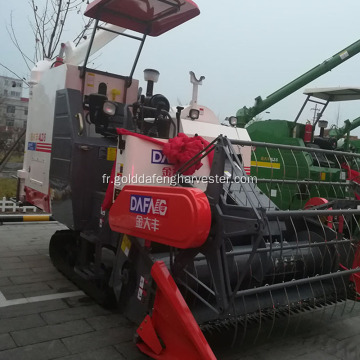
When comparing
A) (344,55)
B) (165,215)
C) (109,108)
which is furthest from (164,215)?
(344,55)

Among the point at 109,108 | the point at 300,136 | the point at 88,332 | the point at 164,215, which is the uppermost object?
the point at 300,136

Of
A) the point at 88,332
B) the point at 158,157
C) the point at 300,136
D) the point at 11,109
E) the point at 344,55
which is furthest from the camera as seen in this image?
the point at 11,109

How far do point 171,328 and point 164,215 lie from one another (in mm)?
740

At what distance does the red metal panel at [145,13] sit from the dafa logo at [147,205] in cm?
248

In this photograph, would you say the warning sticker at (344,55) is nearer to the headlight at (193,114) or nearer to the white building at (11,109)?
the headlight at (193,114)

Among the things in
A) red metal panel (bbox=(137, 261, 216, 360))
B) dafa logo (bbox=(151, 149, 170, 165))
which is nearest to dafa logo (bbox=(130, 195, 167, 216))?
red metal panel (bbox=(137, 261, 216, 360))

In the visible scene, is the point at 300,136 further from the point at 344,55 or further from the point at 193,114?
the point at 193,114

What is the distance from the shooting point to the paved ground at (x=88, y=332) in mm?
2998

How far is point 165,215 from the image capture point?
2510 millimetres

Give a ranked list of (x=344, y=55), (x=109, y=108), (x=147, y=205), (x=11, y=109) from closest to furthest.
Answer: (x=147, y=205), (x=109, y=108), (x=344, y=55), (x=11, y=109)

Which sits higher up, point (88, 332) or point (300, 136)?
point (300, 136)

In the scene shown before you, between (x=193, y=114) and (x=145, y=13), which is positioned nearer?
(x=145, y=13)

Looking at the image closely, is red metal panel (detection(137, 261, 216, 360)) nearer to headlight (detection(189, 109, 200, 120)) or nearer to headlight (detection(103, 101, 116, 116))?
headlight (detection(103, 101, 116, 116))

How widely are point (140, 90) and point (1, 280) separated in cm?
288
